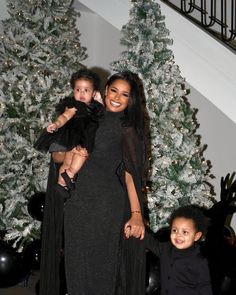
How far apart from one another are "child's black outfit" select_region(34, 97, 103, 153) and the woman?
47mm

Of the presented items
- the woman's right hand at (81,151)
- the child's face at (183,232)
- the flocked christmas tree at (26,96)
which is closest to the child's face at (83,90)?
the woman's right hand at (81,151)

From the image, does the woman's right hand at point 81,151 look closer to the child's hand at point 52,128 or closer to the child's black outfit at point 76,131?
the child's black outfit at point 76,131

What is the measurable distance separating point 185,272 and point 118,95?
0.94 m

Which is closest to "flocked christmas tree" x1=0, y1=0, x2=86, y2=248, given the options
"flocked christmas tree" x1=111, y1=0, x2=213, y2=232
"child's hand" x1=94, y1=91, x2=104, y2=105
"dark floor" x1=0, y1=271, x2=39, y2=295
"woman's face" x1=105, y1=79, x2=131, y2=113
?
"dark floor" x1=0, y1=271, x2=39, y2=295

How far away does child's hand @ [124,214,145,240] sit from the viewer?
2.50 m

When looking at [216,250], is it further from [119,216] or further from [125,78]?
[125,78]

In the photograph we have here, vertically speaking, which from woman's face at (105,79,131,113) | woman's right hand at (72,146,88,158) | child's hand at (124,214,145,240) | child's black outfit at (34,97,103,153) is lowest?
child's hand at (124,214,145,240)

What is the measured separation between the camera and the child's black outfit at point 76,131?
2.49 m

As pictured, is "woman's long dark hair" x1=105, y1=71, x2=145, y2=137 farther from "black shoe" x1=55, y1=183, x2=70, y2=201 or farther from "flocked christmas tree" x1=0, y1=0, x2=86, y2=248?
"flocked christmas tree" x1=0, y1=0, x2=86, y2=248

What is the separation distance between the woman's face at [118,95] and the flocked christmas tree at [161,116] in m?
1.23

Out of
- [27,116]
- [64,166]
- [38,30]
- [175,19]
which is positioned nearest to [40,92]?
[27,116]

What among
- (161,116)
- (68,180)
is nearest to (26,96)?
(161,116)

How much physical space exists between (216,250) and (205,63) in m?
1.51

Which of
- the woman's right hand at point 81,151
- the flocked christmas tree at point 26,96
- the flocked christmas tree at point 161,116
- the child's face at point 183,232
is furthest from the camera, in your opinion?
the flocked christmas tree at point 26,96
